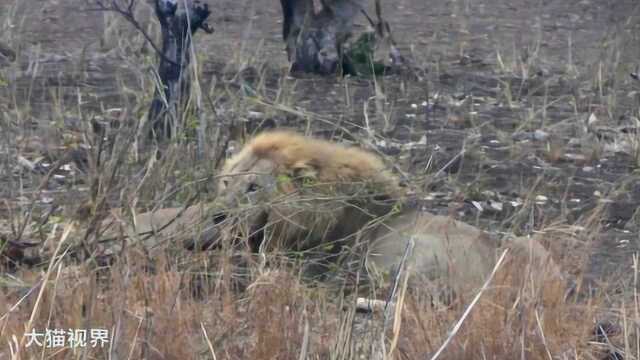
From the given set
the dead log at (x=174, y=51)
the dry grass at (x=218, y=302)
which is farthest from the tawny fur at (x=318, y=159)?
the dead log at (x=174, y=51)

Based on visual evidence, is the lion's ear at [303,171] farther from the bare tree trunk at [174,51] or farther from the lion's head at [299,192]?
the bare tree trunk at [174,51]

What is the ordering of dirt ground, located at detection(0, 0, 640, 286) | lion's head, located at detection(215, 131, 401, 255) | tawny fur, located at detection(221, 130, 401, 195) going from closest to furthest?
lion's head, located at detection(215, 131, 401, 255), tawny fur, located at detection(221, 130, 401, 195), dirt ground, located at detection(0, 0, 640, 286)

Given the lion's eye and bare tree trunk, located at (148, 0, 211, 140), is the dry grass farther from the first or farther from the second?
bare tree trunk, located at (148, 0, 211, 140)

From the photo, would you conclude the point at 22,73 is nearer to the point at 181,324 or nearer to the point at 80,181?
the point at 80,181

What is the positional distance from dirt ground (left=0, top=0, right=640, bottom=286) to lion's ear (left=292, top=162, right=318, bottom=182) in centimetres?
20

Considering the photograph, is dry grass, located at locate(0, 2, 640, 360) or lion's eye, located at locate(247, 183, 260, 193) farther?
lion's eye, located at locate(247, 183, 260, 193)

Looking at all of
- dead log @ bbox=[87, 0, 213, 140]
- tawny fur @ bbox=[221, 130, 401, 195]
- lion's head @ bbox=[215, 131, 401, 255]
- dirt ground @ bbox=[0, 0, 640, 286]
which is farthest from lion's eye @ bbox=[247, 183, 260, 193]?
dead log @ bbox=[87, 0, 213, 140]

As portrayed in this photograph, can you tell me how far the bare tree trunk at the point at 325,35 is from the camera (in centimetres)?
812

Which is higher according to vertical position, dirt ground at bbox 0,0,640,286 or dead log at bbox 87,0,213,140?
dead log at bbox 87,0,213,140

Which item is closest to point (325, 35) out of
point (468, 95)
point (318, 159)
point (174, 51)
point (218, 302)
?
point (468, 95)

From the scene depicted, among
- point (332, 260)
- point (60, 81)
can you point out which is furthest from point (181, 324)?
point (60, 81)

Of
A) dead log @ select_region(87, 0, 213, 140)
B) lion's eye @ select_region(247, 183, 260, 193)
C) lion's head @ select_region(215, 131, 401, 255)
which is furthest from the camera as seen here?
dead log @ select_region(87, 0, 213, 140)

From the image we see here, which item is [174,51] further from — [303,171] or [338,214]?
[338,214]

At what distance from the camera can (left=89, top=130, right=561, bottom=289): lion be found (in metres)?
3.93
